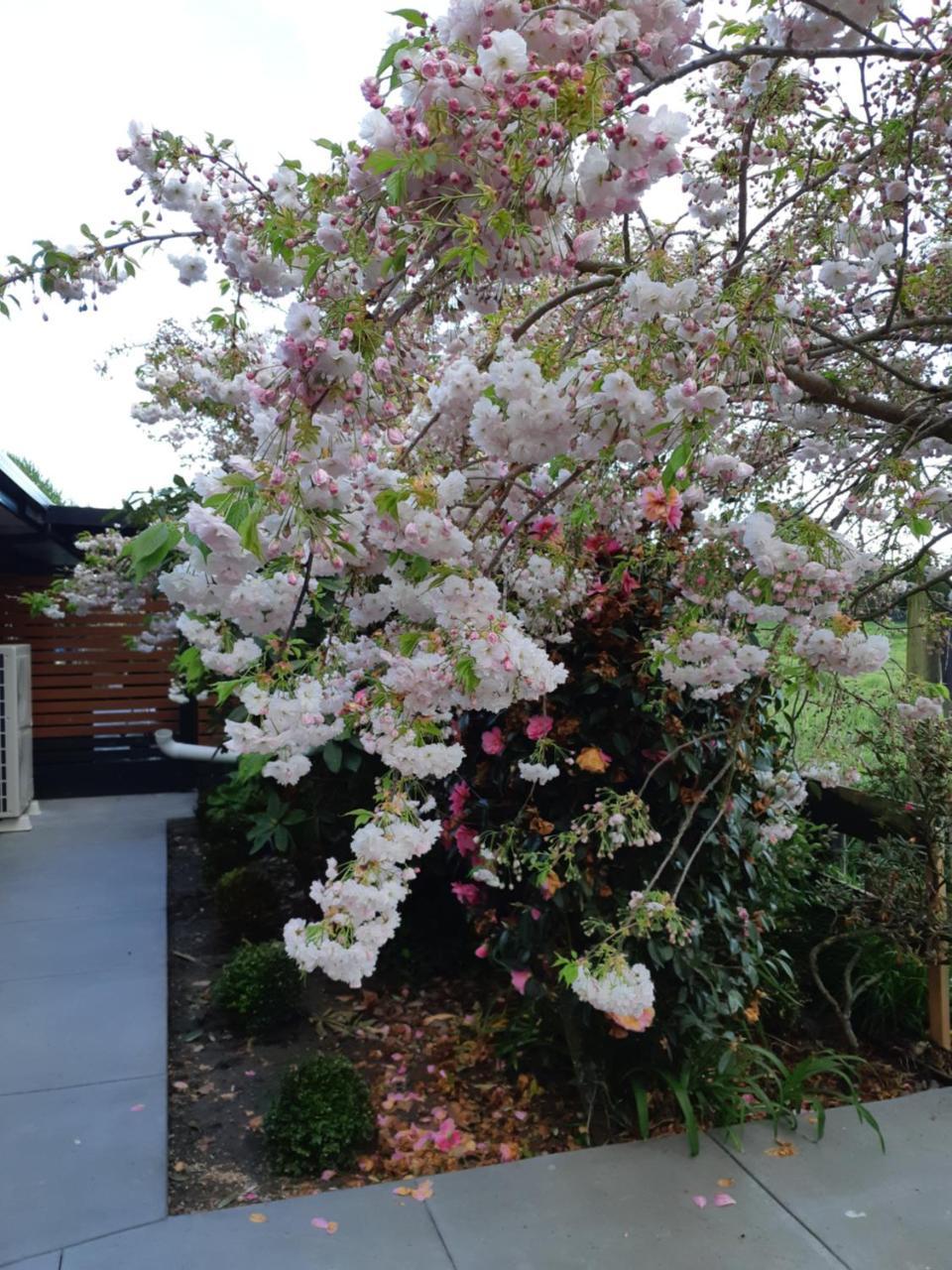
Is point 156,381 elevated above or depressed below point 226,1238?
above

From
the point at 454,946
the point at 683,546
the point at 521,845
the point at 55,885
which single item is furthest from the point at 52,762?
the point at 683,546

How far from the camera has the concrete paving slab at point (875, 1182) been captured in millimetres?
2195

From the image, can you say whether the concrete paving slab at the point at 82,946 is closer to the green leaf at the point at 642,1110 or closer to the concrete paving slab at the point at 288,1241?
the concrete paving slab at the point at 288,1241

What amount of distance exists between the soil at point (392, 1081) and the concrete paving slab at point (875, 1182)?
0.78 ft

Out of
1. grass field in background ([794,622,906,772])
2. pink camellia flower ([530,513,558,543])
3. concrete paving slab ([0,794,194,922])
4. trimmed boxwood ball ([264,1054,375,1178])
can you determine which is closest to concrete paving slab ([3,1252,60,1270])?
trimmed boxwood ball ([264,1054,375,1178])

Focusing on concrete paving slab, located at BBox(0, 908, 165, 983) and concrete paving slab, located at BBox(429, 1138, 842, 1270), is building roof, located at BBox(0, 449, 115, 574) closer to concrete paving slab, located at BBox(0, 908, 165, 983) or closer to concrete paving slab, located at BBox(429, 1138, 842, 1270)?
concrete paving slab, located at BBox(0, 908, 165, 983)

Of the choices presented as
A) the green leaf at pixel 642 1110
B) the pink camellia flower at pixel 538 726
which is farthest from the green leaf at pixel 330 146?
the green leaf at pixel 642 1110

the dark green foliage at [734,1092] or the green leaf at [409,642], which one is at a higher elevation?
the green leaf at [409,642]

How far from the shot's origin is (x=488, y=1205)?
2.35 metres

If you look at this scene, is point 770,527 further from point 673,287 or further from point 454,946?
point 454,946

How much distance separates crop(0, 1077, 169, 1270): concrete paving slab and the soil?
9cm

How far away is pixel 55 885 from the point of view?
5.24 m

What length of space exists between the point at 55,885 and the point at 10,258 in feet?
14.1

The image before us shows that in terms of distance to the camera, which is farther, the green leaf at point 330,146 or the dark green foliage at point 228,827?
the dark green foliage at point 228,827
